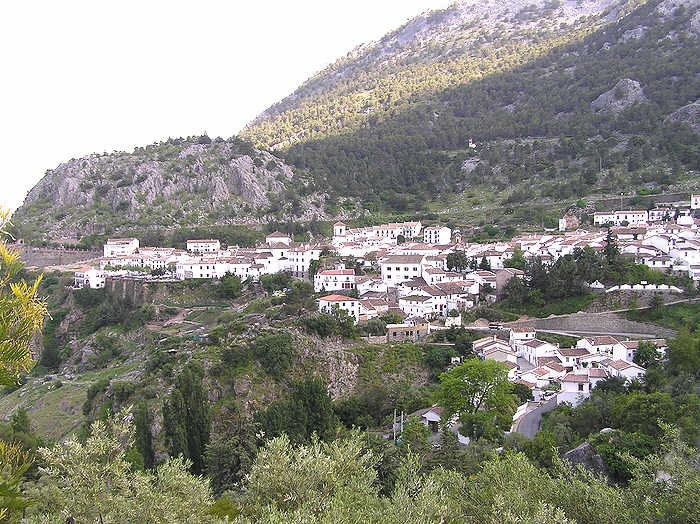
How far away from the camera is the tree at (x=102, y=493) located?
8.37 meters

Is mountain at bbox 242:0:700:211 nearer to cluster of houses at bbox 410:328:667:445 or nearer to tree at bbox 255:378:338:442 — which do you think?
cluster of houses at bbox 410:328:667:445

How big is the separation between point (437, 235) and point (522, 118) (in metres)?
45.4

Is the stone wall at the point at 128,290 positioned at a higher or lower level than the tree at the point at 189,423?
higher

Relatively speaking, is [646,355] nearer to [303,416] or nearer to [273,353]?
[303,416]

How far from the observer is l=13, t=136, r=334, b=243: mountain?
2618 inches

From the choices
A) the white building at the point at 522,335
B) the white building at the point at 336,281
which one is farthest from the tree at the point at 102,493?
the white building at the point at 336,281

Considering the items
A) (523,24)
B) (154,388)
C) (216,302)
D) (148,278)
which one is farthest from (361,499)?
(523,24)

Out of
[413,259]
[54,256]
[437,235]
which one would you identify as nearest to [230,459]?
[413,259]

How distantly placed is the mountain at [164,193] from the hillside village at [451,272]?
1425 cm

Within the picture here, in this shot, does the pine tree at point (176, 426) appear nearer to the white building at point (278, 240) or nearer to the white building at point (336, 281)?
the white building at point (336, 281)

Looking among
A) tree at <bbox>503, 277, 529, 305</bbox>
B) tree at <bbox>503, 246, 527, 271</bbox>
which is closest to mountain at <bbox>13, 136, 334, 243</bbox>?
tree at <bbox>503, 246, 527, 271</bbox>

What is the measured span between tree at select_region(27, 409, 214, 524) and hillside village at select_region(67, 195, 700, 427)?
50.7ft

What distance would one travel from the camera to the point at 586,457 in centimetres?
1692

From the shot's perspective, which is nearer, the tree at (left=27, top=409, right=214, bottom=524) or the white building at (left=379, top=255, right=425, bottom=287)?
the tree at (left=27, top=409, right=214, bottom=524)
